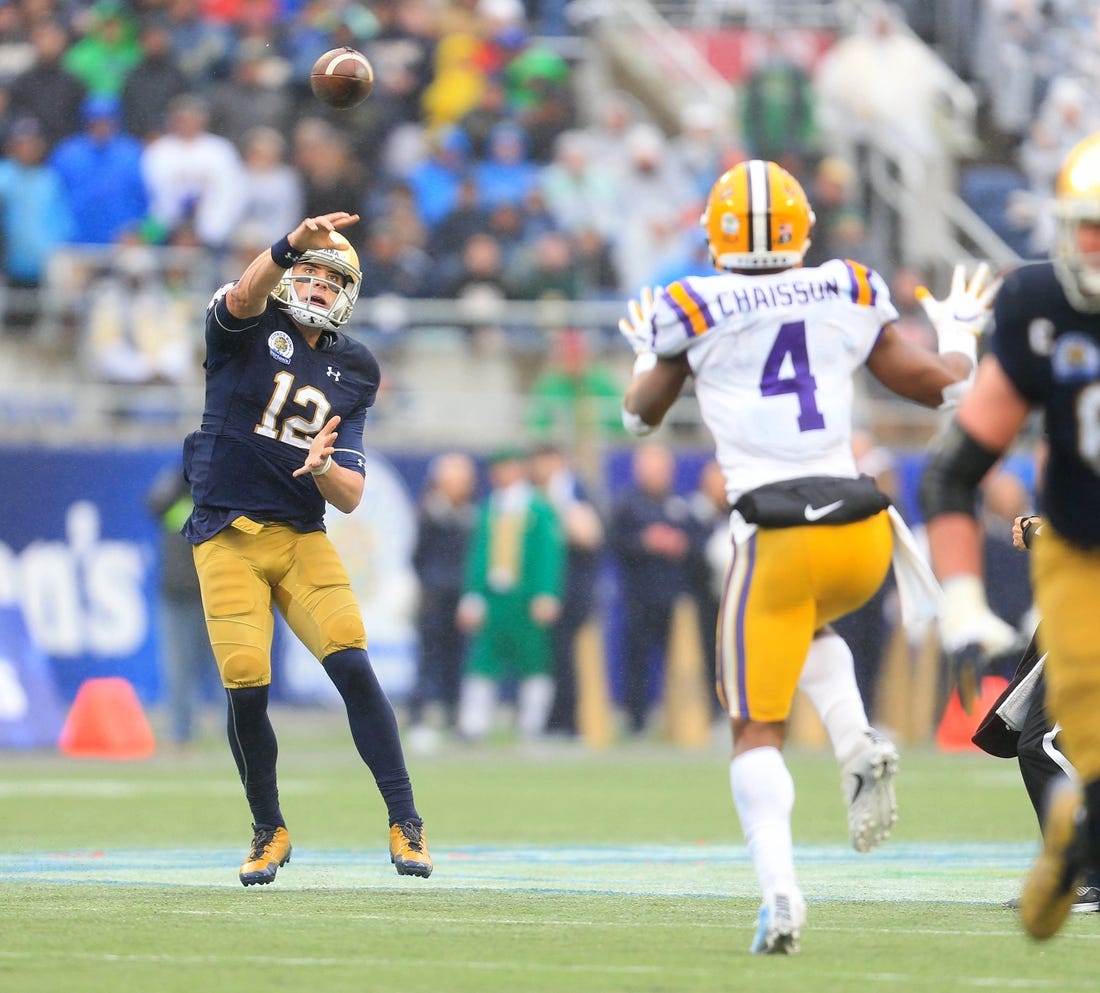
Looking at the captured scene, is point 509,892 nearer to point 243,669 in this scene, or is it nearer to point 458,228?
point 243,669

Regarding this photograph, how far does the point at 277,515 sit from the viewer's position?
7.86 meters

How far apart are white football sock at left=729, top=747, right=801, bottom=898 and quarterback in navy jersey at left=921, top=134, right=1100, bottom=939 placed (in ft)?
2.49

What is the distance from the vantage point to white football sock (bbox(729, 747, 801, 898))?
19.2 ft

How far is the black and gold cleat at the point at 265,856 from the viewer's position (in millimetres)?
7590

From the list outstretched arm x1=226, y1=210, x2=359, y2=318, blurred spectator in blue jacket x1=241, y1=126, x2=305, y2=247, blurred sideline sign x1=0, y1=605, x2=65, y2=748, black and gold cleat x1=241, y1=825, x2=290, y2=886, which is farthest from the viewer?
blurred spectator in blue jacket x1=241, y1=126, x2=305, y2=247

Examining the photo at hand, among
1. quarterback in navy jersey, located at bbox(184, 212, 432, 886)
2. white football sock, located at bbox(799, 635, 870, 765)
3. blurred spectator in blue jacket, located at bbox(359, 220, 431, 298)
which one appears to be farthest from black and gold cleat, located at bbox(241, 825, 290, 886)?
blurred spectator in blue jacket, located at bbox(359, 220, 431, 298)

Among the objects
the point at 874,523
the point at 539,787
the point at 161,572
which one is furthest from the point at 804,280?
the point at 161,572

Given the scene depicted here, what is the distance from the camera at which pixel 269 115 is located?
18.5m

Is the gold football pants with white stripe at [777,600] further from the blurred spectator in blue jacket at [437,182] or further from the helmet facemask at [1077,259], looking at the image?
the blurred spectator in blue jacket at [437,182]

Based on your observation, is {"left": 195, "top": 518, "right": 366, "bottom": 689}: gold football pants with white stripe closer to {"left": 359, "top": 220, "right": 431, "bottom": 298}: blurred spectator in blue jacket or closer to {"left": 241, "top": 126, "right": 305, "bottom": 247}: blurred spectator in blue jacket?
{"left": 359, "top": 220, "right": 431, "bottom": 298}: blurred spectator in blue jacket

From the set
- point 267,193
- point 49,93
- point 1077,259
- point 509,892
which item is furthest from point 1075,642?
point 49,93

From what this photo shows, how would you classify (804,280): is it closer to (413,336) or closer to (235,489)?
(235,489)

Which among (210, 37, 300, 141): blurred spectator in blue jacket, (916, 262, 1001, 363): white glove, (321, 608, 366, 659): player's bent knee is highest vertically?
(916, 262, 1001, 363): white glove

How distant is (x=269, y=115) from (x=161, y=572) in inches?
173
